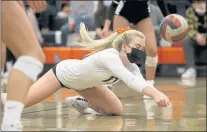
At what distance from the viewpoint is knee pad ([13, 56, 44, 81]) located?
407 cm

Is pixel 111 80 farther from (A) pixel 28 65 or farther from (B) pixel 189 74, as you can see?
(B) pixel 189 74

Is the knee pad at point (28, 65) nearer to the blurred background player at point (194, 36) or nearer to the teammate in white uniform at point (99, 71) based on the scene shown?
the teammate in white uniform at point (99, 71)

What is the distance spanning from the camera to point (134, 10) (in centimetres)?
836

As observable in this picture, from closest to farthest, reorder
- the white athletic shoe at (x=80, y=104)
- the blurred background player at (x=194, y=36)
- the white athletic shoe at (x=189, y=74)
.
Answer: the white athletic shoe at (x=80, y=104)
the blurred background player at (x=194, y=36)
the white athletic shoe at (x=189, y=74)

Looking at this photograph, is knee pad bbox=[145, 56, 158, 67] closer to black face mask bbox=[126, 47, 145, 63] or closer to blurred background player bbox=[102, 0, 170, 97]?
blurred background player bbox=[102, 0, 170, 97]

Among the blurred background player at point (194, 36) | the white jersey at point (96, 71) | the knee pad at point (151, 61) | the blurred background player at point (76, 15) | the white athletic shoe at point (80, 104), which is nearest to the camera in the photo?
the white jersey at point (96, 71)

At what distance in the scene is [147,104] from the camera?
8.02 m

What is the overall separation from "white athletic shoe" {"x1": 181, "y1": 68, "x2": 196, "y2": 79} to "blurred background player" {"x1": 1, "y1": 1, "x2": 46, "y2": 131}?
360 inches

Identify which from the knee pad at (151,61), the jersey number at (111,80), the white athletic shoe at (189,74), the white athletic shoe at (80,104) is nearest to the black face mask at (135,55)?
the jersey number at (111,80)

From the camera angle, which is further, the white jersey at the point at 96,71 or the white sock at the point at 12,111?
the white jersey at the point at 96,71

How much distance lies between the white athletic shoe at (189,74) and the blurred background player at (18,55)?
9149 millimetres

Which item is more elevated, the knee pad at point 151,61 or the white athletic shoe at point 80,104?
the white athletic shoe at point 80,104

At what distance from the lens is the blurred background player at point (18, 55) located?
404 cm

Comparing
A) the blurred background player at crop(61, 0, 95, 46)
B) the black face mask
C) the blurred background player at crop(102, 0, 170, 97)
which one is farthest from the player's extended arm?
the blurred background player at crop(61, 0, 95, 46)
